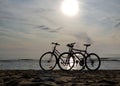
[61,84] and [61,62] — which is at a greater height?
[61,62]

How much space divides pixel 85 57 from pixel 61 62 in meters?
1.45

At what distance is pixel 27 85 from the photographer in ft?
27.6

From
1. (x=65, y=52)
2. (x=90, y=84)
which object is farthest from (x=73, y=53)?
(x=90, y=84)

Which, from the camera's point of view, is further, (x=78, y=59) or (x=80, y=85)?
(x=78, y=59)

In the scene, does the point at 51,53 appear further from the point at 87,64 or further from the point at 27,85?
the point at 27,85

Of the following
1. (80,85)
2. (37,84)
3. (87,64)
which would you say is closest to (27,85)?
(37,84)

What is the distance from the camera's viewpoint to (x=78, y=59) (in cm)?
1523

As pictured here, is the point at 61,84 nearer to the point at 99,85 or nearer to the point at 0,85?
the point at 99,85

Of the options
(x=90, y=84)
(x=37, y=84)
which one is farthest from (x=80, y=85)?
(x=37, y=84)

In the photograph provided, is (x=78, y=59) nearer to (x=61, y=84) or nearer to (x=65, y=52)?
(x=65, y=52)

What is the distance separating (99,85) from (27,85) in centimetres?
232

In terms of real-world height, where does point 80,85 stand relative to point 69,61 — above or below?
below

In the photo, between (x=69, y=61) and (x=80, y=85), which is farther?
(x=69, y=61)

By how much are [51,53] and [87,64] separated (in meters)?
2.27
